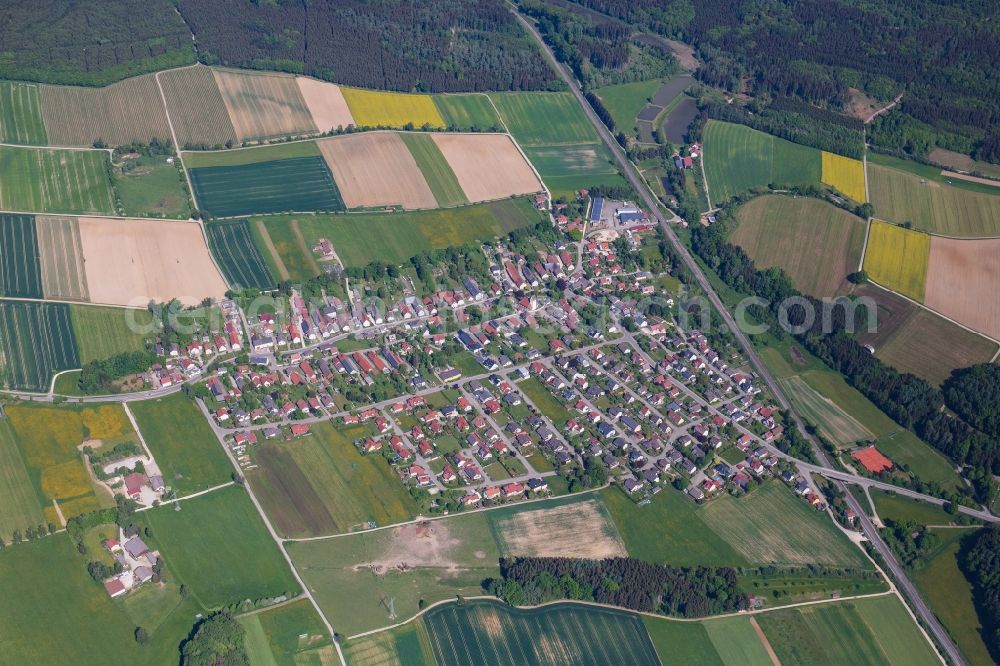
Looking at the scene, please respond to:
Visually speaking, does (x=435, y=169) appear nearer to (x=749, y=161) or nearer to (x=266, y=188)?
(x=266, y=188)

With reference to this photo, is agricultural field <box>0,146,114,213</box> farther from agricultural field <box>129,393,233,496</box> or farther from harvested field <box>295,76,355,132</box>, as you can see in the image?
agricultural field <box>129,393,233,496</box>

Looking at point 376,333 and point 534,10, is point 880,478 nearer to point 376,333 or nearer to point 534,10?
point 376,333

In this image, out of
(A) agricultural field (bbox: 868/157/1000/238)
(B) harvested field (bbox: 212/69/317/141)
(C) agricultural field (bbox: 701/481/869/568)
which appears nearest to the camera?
(C) agricultural field (bbox: 701/481/869/568)

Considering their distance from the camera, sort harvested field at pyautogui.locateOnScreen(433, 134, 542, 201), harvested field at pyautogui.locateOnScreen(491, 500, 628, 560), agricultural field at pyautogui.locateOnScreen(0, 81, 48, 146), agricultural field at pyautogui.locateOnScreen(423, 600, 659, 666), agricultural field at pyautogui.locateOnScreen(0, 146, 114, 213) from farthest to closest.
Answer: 1. harvested field at pyautogui.locateOnScreen(433, 134, 542, 201)
2. agricultural field at pyautogui.locateOnScreen(0, 81, 48, 146)
3. agricultural field at pyautogui.locateOnScreen(0, 146, 114, 213)
4. harvested field at pyautogui.locateOnScreen(491, 500, 628, 560)
5. agricultural field at pyautogui.locateOnScreen(423, 600, 659, 666)

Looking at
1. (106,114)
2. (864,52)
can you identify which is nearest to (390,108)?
(106,114)

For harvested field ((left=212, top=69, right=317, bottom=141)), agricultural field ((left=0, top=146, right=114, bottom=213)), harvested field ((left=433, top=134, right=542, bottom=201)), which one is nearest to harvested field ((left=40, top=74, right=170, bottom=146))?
agricultural field ((left=0, top=146, right=114, bottom=213))

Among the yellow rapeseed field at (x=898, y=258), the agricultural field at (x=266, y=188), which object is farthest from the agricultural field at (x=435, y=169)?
the yellow rapeseed field at (x=898, y=258)
